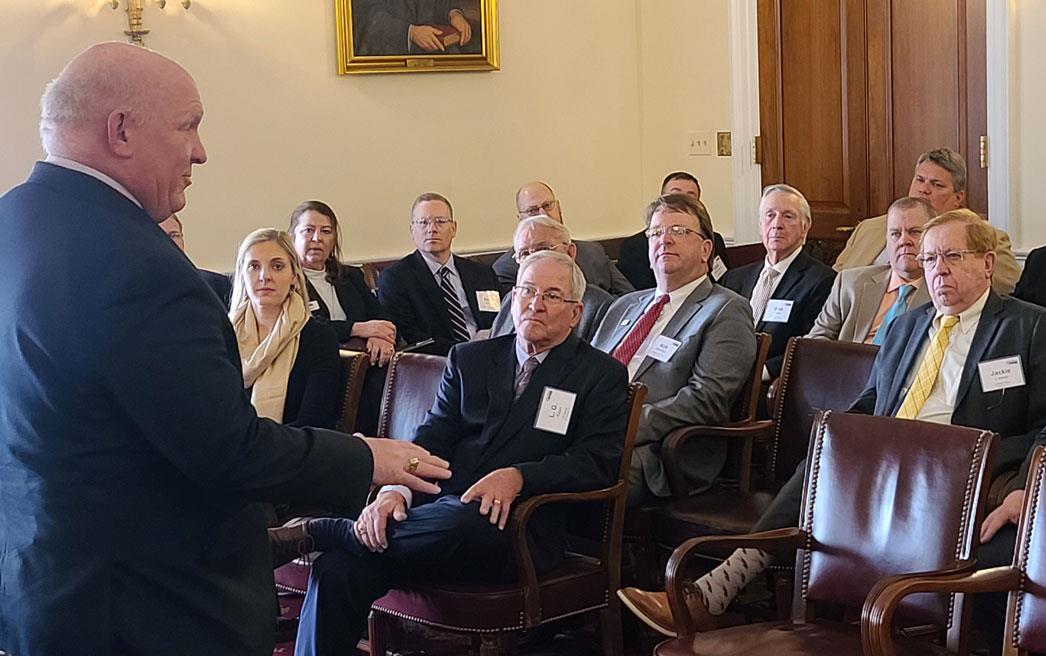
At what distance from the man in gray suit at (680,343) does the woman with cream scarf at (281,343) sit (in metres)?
0.97

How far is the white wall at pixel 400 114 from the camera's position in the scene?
20.4 feet

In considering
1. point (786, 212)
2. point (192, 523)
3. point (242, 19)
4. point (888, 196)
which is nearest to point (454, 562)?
point (192, 523)

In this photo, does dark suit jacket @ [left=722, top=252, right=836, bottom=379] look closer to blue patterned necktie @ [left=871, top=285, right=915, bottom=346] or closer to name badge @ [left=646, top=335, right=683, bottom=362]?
blue patterned necktie @ [left=871, top=285, right=915, bottom=346]

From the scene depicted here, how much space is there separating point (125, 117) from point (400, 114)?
515 cm

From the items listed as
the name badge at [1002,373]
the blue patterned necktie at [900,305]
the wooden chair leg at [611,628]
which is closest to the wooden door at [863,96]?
the blue patterned necktie at [900,305]

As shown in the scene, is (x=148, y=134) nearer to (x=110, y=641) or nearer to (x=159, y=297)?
(x=159, y=297)

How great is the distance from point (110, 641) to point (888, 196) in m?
5.77

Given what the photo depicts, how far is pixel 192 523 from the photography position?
2000 mm

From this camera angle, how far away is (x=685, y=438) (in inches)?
160

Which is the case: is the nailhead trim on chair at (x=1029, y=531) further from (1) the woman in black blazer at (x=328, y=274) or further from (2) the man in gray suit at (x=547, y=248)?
(1) the woman in black blazer at (x=328, y=274)

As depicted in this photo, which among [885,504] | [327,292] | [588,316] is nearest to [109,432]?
[885,504]

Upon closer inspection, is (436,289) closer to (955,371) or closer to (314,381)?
(314,381)

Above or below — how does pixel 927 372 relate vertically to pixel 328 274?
below

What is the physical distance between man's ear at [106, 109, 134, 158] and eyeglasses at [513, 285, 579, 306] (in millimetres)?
1861
